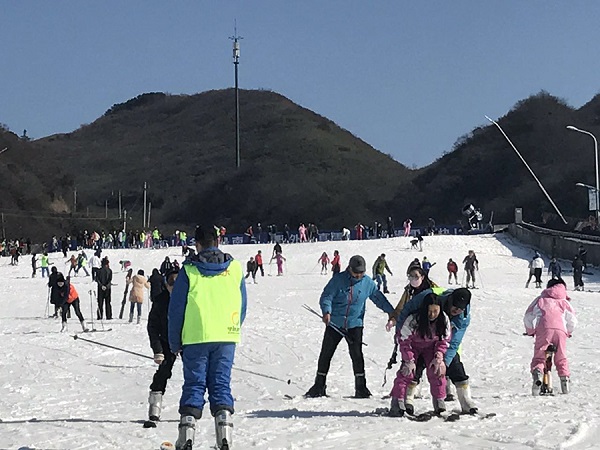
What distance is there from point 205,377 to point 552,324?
5078mm

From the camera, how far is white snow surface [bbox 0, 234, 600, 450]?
769 centimetres

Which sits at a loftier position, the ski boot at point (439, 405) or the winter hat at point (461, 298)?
the winter hat at point (461, 298)

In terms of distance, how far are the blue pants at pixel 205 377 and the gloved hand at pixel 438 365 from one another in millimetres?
2285

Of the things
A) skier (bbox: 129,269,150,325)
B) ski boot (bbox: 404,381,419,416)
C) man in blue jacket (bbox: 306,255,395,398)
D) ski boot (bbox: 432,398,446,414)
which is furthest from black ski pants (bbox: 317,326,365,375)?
skier (bbox: 129,269,150,325)

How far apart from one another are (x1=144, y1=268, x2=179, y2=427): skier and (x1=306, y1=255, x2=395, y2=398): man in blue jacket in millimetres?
1902

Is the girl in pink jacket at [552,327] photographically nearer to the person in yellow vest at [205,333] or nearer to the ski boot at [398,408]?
the ski boot at [398,408]

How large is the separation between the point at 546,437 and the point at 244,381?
5.67 m

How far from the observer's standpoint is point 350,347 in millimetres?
10227

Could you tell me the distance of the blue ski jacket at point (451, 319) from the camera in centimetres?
854

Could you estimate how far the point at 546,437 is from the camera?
745 cm

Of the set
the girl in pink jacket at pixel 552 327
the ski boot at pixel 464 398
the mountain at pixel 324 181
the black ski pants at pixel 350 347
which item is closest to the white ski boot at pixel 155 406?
the black ski pants at pixel 350 347

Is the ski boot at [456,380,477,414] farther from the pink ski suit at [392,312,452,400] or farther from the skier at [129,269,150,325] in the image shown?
the skier at [129,269,150,325]

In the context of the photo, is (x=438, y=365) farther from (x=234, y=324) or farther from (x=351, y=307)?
(x=234, y=324)

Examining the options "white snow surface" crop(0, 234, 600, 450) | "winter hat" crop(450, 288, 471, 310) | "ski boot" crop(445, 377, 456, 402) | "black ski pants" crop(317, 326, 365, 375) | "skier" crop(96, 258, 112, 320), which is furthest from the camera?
"skier" crop(96, 258, 112, 320)
